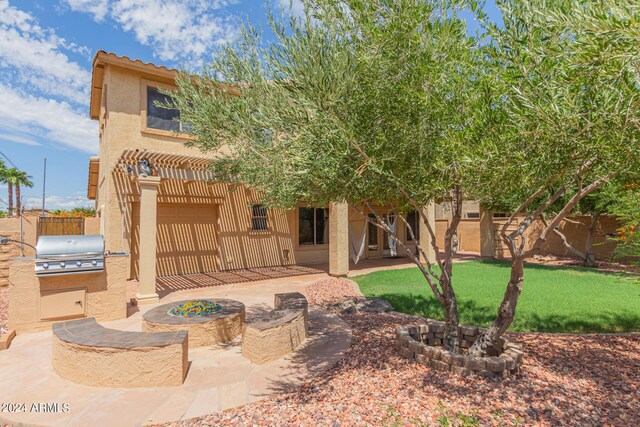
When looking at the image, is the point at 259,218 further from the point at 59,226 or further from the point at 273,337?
the point at 273,337

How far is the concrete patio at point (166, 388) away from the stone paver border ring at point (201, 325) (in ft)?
0.55

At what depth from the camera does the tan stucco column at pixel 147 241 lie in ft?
27.0

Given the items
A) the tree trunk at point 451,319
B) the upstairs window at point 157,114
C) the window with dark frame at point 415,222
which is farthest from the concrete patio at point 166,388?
the window with dark frame at point 415,222

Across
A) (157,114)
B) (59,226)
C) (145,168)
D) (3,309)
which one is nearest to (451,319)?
(145,168)

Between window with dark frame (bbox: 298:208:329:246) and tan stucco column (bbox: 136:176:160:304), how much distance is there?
25.1 ft

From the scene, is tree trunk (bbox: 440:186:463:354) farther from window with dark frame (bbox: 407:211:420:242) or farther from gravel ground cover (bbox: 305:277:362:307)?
window with dark frame (bbox: 407:211:420:242)

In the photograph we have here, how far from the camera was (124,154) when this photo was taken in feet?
28.9

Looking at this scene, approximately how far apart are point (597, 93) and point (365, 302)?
242 inches

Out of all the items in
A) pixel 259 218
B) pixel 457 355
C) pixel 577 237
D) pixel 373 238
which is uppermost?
pixel 259 218

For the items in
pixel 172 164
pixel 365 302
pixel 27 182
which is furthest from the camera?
pixel 27 182

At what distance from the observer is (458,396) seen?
373 centimetres

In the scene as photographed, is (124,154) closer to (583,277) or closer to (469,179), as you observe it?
(469,179)

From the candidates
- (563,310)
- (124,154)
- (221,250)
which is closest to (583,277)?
(563,310)

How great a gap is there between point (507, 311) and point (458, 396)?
1375mm
